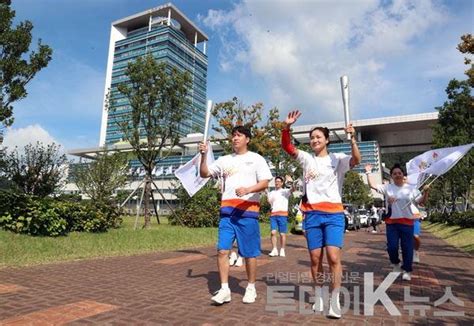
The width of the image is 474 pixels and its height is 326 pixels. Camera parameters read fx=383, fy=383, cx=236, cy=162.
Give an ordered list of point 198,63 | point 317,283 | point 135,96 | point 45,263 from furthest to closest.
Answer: point 198,63 → point 135,96 → point 45,263 → point 317,283

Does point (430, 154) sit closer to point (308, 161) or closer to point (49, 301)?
point (308, 161)

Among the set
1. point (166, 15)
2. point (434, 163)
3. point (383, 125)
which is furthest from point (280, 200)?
point (166, 15)

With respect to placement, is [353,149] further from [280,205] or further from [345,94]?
[280,205]

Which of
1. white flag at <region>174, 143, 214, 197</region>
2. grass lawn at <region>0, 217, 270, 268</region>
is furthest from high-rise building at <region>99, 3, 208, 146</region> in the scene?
white flag at <region>174, 143, 214, 197</region>

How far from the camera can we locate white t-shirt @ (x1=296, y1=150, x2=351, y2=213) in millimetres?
4152

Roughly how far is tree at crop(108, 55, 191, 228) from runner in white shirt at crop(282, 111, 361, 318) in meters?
12.7

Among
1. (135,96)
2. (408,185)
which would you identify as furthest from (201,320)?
(135,96)

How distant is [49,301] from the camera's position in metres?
4.46

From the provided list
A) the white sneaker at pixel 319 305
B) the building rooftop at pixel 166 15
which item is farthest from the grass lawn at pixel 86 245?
the building rooftop at pixel 166 15

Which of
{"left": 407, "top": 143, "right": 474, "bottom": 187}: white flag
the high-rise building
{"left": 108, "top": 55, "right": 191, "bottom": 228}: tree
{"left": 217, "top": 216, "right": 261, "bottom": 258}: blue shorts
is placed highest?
the high-rise building

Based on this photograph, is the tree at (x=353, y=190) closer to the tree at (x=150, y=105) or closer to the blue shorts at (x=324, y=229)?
the tree at (x=150, y=105)

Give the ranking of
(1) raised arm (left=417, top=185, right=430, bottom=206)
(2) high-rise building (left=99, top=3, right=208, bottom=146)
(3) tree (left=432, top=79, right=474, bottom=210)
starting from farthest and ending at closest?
(2) high-rise building (left=99, top=3, right=208, bottom=146) < (3) tree (left=432, top=79, right=474, bottom=210) < (1) raised arm (left=417, top=185, right=430, bottom=206)

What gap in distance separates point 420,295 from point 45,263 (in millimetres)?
6499

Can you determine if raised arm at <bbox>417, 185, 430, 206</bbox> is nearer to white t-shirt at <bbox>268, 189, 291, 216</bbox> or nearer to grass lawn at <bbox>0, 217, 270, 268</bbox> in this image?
white t-shirt at <bbox>268, 189, 291, 216</bbox>
